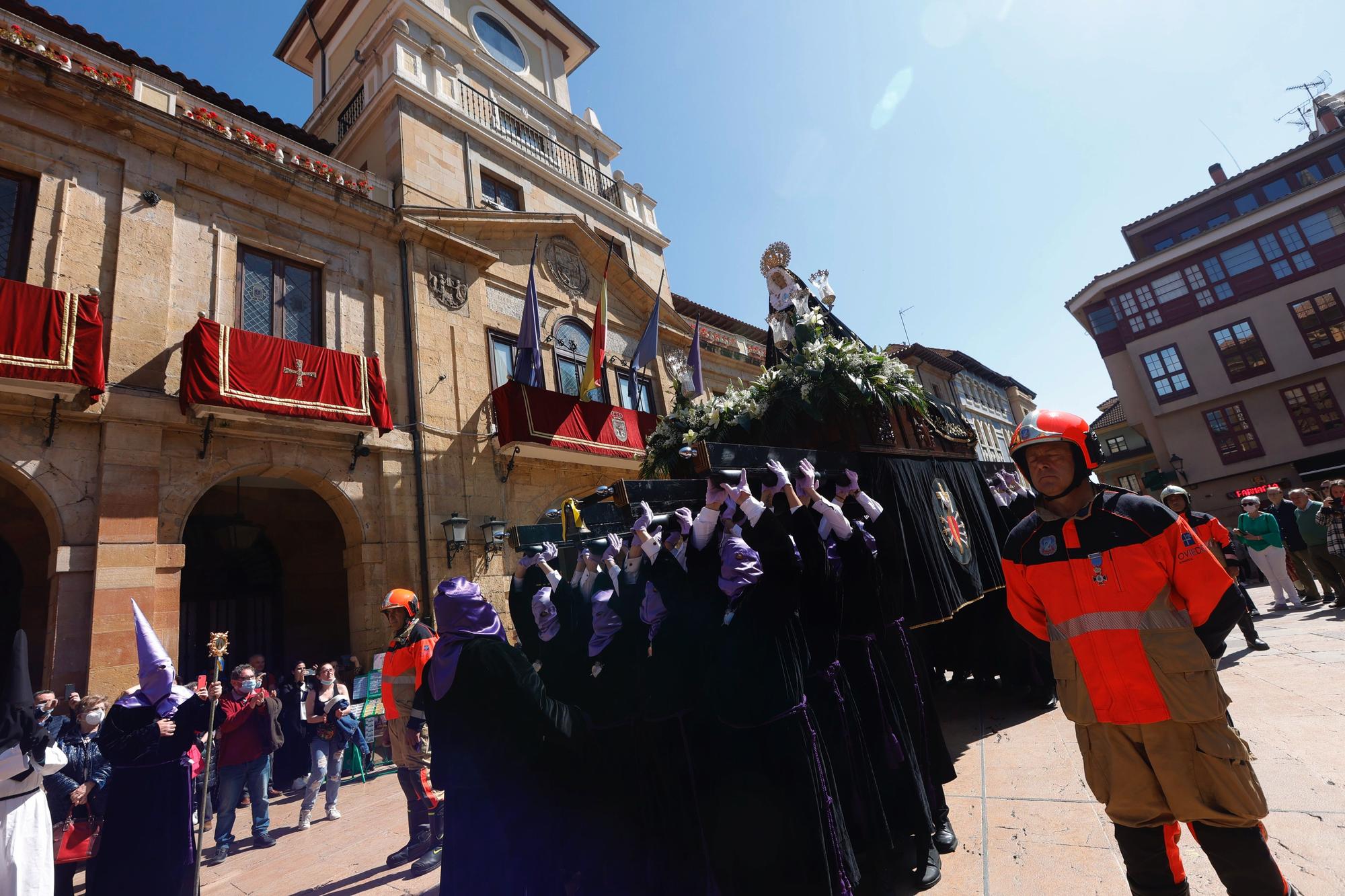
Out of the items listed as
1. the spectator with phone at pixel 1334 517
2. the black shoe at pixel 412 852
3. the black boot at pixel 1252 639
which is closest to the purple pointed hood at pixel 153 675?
the black shoe at pixel 412 852

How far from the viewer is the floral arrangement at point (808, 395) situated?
495 cm

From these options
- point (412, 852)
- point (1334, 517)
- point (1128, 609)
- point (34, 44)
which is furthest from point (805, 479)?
point (34, 44)

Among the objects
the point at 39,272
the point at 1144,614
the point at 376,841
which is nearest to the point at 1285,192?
the point at 1144,614

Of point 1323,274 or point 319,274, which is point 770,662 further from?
point 1323,274

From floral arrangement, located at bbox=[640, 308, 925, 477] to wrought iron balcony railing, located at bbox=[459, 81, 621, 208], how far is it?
40.6 feet

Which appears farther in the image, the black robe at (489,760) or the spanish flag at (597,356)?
the spanish flag at (597,356)

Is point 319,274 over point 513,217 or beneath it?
beneath

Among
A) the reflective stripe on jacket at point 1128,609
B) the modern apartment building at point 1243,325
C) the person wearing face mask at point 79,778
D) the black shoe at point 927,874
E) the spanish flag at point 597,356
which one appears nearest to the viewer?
the reflective stripe on jacket at point 1128,609

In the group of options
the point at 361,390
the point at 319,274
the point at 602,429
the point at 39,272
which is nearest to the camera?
the point at 39,272

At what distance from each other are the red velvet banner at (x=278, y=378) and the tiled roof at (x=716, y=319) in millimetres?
10466

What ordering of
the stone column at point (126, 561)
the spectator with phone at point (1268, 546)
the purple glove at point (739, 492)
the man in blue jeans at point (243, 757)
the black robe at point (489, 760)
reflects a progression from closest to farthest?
the black robe at point (489, 760) < the purple glove at point (739, 492) < the man in blue jeans at point (243, 757) < the stone column at point (126, 561) < the spectator with phone at point (1268, 546)

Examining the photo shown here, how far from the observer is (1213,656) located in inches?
87.7

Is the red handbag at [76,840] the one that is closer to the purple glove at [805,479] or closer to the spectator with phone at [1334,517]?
the purple glove at [805,479]

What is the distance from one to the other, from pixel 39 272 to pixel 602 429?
8630mm
